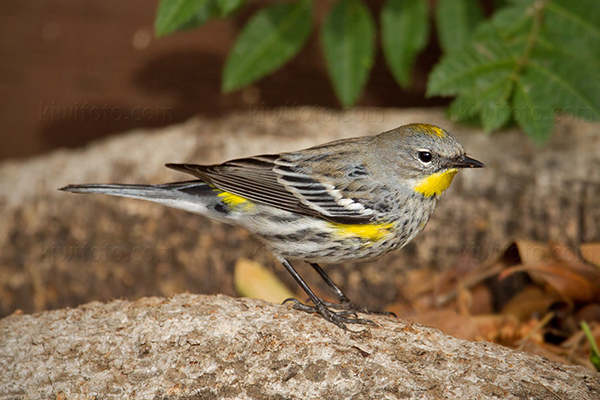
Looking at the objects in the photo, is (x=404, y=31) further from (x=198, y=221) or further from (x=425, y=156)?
(x=198, y=221)

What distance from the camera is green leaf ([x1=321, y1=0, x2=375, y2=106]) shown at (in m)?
4.14

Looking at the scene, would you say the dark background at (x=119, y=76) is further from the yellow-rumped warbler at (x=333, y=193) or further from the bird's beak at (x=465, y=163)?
the bird's beak at (x=465, y=163)

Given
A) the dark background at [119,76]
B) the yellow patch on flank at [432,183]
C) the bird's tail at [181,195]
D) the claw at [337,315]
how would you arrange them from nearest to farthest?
the claw at [337,315]
the yellow patch on flank at [432,183]
the bird's tail at [181,195]
the dark background at [119,76]

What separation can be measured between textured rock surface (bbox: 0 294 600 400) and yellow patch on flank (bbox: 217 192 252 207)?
25.6 inches

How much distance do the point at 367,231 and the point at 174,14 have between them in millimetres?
1695

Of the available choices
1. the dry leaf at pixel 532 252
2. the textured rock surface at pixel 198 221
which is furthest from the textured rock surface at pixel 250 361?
the textured rock surface at pixel 198 221

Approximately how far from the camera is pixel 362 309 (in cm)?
322

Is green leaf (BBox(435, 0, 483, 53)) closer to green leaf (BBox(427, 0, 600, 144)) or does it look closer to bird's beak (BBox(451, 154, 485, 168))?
green leaf (BBox(427, 0, 600, 144))

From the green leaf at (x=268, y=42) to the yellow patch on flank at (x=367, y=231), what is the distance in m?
1.55

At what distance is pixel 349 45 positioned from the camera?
418 centimetres

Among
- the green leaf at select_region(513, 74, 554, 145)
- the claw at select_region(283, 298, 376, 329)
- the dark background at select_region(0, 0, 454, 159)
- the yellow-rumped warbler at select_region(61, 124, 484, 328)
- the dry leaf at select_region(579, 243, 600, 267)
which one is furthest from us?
the dark background at select_region(0, 0, 454, 159)

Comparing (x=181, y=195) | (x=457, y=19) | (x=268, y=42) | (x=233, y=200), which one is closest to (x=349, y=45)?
(x=268, y=42)

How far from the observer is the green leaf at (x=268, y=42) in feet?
13.4

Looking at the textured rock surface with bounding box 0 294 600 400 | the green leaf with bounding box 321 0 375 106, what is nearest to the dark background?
the green leaf with bounding box 321 0 375 106
